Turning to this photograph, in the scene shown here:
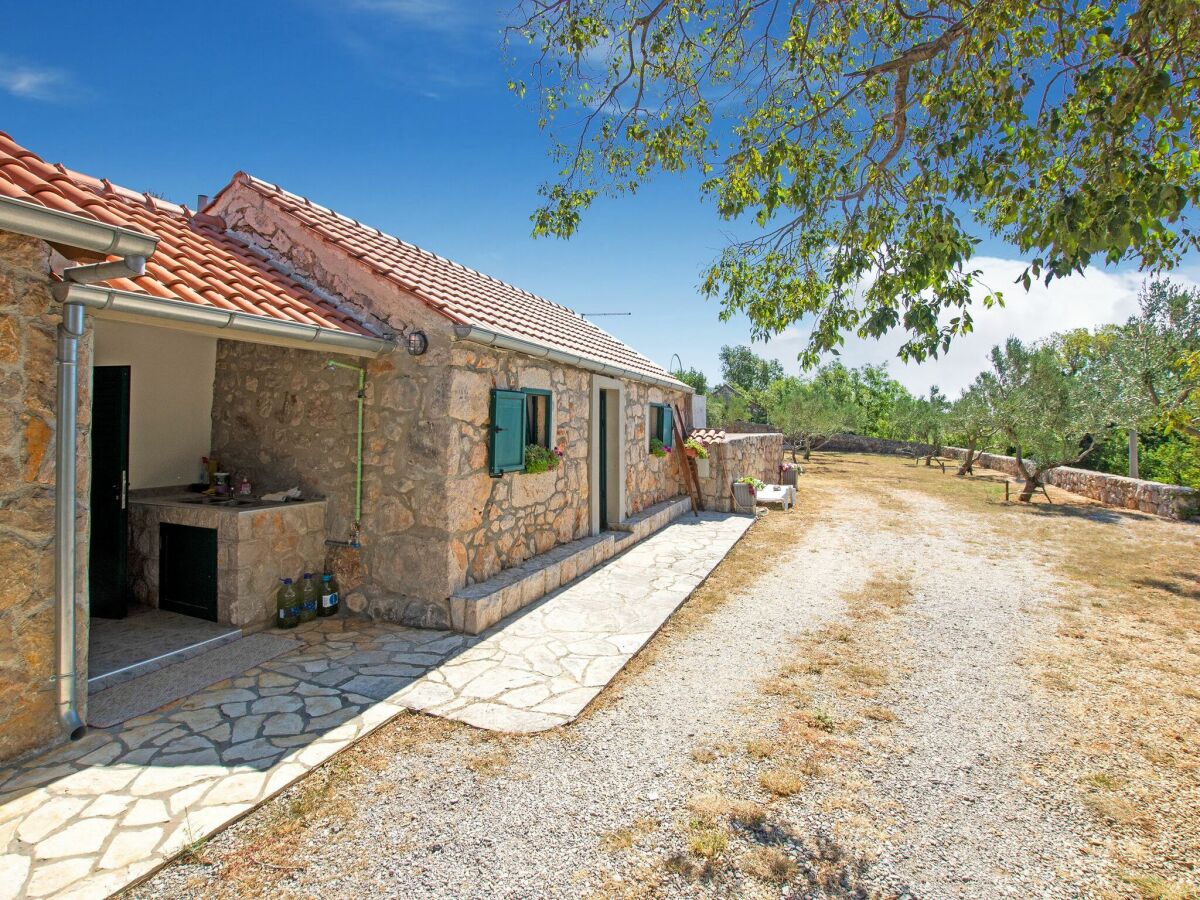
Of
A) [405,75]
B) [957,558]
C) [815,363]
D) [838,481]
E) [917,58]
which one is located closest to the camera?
[917,58]

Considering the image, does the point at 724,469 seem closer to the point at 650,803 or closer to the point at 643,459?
the point at 643,459

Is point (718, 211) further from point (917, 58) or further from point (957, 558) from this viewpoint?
point (957, 558)

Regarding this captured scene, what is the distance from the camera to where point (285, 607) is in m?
5.26

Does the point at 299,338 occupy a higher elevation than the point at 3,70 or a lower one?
lower

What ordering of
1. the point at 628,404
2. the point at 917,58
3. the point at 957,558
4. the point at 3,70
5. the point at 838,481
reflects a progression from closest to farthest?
the point at 917,58
the point at 3,70
the point at 957,558
the point at 628,404
the point at 838,481

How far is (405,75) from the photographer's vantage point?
19.9 ft

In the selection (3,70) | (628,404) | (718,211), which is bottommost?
(628,404)

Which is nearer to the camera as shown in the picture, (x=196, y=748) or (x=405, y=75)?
(x=196, y=748)

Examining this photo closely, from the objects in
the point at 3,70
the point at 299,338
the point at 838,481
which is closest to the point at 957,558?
the point at 299,338

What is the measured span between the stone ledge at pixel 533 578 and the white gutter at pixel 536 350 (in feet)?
7.72

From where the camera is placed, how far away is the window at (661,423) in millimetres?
11055

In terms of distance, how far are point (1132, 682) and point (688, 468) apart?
8131mm

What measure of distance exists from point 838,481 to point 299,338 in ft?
60.2

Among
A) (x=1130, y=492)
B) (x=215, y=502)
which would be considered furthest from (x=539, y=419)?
(x=1130, y=492)
